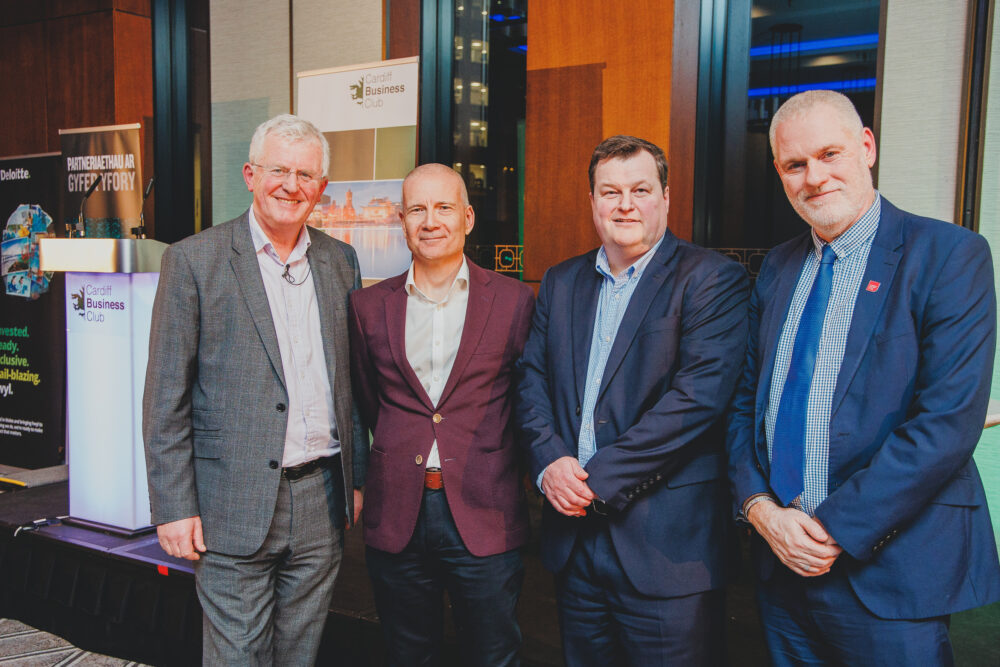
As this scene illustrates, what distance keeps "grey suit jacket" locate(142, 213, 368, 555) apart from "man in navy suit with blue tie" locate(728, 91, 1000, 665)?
1163 mm

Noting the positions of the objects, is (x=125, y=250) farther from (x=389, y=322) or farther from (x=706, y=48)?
(x=706, y=48)

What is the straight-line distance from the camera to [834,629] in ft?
4.64

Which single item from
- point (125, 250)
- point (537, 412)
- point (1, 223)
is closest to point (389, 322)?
point (537, 412)

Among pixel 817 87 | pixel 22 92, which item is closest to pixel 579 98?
pixel 817 87

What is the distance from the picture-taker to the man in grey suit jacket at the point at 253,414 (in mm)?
1799

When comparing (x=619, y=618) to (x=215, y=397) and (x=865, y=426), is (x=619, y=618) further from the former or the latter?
(x=215, y=397)

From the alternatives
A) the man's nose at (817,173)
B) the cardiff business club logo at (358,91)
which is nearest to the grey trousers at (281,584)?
the man's nose at (817,173)

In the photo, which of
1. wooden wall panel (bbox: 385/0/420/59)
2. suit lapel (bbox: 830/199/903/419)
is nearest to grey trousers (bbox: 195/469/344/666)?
suit lapel (bbox: 830/199/903/419)

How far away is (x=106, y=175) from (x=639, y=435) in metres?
3.97

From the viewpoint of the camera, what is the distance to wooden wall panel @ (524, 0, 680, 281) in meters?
3.18

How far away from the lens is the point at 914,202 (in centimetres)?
282

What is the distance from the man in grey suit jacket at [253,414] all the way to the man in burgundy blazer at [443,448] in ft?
0.56

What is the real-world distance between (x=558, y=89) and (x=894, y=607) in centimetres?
269

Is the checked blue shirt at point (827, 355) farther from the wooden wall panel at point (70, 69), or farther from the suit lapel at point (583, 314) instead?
the wooden wall panel at point (70, 69)
